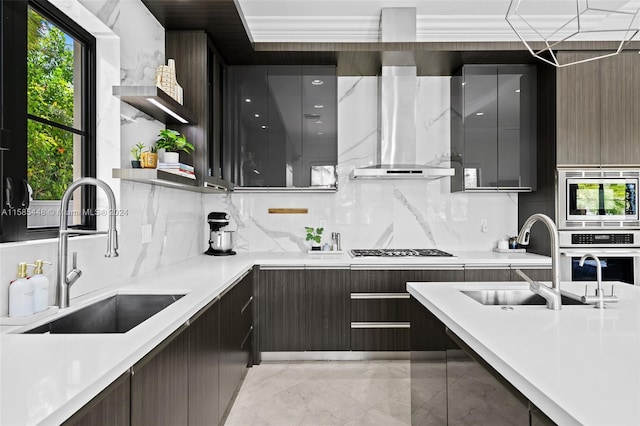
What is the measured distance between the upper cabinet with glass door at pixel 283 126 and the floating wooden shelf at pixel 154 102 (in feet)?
2.36

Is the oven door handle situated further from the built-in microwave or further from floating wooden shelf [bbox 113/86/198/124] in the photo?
floating wooden shelf [bbox 113/86/198/124]

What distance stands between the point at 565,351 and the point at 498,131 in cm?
284

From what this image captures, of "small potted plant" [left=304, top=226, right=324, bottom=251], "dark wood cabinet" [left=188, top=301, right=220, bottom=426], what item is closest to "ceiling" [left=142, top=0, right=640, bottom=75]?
"small potted plant" [left=304, top=226, right=324, bottom=251]

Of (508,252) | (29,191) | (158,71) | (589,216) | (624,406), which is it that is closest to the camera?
(624,406)

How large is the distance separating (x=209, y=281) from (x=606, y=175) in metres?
3.17

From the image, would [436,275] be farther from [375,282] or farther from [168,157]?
[168,157]

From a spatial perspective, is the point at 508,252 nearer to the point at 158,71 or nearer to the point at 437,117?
the point at 437,117

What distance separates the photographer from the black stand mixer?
11.4ft

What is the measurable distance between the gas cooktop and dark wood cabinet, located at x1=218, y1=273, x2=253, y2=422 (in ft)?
3.45

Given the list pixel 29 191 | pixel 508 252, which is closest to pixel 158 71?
pixel 29 191

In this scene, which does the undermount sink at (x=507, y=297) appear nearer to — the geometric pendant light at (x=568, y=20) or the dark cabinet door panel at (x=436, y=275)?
the dark cabinet door panel at (x=436, y=275)

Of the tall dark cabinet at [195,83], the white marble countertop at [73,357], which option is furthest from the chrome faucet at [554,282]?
the tall dark cabinet at [195,83]

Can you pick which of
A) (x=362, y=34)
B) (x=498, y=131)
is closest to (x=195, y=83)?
(x=362, y=34)

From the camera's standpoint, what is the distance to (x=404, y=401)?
8.73 ft
